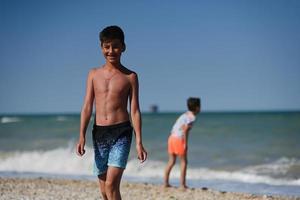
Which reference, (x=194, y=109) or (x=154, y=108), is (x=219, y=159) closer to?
(x=194, y=109)

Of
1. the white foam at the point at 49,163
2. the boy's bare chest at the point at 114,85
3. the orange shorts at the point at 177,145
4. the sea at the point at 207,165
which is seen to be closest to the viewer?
the boy's bare chest at the point at 114,85

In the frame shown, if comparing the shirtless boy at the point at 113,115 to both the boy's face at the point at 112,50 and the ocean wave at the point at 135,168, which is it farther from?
the ocean wave at the point at 135,168

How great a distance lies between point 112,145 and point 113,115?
9.8 inches

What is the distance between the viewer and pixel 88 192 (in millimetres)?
7840

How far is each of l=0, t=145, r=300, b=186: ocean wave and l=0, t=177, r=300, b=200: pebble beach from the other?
2.42 meters

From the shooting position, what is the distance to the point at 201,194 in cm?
785

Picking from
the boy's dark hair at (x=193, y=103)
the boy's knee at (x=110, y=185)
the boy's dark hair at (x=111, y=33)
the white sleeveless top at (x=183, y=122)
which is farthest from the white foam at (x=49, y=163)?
the boy's dark hair at (x=111, y=33)

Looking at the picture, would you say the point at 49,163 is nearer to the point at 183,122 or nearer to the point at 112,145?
the point at 183,122

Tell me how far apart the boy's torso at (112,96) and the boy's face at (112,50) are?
10 cm

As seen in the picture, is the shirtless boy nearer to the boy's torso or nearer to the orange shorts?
the boy's torso

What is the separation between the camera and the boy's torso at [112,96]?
440 cm

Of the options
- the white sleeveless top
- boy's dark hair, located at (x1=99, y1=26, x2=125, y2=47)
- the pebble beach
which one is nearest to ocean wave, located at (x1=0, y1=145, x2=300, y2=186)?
the pebble beach

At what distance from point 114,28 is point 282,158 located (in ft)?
36.2

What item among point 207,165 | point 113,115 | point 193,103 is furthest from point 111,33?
point 207,165
